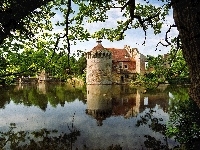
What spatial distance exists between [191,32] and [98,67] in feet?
195

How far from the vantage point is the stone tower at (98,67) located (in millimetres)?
62125

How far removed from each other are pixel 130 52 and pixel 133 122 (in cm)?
5352

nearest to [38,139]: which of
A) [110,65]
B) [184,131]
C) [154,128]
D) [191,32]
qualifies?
[154,128]

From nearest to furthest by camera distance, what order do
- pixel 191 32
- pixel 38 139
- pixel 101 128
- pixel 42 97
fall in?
1. pixel 191 32
2. pixel 38 139
3. pixel 101 128
4. pixel 42 97

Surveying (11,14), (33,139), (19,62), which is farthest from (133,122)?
(11,14)

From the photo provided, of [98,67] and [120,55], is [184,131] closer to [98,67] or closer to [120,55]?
[98,67]

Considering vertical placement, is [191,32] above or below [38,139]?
above

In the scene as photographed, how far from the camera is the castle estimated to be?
62.3 meters

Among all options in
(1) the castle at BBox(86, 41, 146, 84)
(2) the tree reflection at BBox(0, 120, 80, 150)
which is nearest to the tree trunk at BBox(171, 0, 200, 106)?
(2) the tree reflection at BBox(0, 120, 80, 150)

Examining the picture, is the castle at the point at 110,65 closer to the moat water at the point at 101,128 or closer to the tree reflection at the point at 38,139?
the moat water at the point at 101,128

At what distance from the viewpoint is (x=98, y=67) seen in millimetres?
62312

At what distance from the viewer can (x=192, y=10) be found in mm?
2924

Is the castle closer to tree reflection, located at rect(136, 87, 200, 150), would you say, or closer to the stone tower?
the stone tower

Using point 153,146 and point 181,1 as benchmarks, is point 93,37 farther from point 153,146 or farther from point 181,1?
point 153,146
